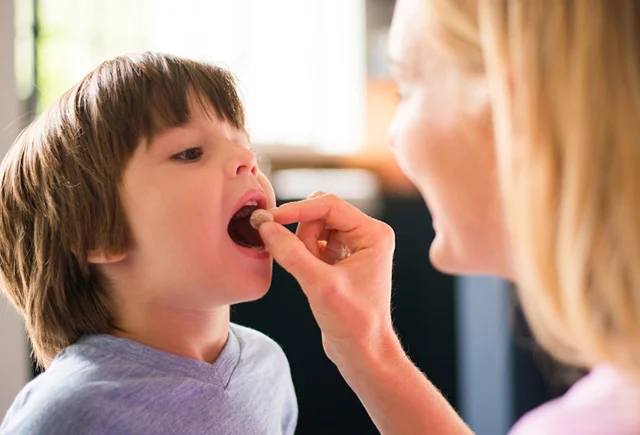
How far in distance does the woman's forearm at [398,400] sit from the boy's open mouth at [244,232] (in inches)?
8.4

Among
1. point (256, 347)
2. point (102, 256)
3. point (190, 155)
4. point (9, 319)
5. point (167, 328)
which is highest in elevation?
point (190, 155)

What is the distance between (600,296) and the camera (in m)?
0.61

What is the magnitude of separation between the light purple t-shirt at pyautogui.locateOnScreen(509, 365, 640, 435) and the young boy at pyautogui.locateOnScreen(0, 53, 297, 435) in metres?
0.40

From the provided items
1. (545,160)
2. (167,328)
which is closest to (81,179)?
(167,328)

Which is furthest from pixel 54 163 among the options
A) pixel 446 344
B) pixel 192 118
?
pixel 446 344

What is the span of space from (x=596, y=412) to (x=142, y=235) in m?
0.57

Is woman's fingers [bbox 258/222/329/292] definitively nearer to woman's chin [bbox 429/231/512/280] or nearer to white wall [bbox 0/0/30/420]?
woman's chin [bbox 429/231/512/280]

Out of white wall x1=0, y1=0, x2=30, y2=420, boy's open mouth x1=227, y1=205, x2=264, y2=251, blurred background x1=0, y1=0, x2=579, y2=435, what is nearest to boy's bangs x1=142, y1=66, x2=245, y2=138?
boy's open mouth x1=227, y1=205, x2=264, y2=251

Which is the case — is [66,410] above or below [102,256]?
below

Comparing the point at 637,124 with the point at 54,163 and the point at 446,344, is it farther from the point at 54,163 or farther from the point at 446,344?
the point at 446,344

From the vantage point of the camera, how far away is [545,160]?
2.02ft

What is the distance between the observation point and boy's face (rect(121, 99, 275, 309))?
36.1 inches

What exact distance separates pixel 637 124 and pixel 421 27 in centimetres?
24

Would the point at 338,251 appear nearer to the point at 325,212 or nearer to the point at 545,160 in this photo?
the point at 325,212
